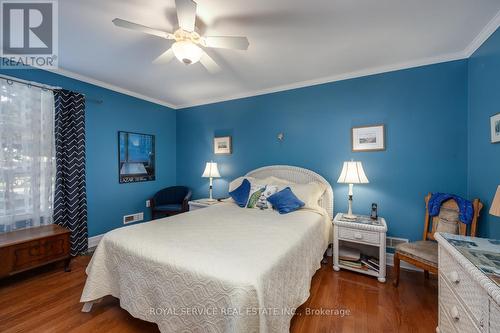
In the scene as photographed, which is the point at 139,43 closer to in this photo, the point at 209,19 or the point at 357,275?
the point at 209,19

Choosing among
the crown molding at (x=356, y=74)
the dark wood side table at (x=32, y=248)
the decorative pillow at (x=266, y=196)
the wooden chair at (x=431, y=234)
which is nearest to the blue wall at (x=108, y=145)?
the dark wood side table at (x=32, y=248)

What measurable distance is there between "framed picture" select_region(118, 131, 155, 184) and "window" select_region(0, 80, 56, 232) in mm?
889

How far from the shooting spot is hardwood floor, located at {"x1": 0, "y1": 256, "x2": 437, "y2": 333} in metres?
1.65

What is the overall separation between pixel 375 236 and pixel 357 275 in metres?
0.54

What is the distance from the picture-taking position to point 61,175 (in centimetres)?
275

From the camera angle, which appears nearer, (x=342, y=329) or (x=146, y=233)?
(x=342, y=329)

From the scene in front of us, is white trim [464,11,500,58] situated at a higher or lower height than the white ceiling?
lower

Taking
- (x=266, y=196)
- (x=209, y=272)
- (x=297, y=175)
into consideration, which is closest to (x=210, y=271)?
(x=209, y=272)

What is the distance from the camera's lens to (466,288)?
3.69 feet

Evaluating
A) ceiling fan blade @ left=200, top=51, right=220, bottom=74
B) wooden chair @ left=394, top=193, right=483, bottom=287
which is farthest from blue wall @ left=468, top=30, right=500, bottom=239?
ceiling fan blade @ left=200, top=51, right=220, bottom=74

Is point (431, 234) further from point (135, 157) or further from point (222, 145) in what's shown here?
point (135, 157)

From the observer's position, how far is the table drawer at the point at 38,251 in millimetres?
2139

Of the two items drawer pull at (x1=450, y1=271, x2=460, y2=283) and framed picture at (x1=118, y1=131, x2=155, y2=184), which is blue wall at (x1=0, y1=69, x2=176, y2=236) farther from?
drawer pull at (x1=450, y1=271, x2=460, y2=283)

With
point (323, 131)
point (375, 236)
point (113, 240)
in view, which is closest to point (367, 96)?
point (323, 131)
